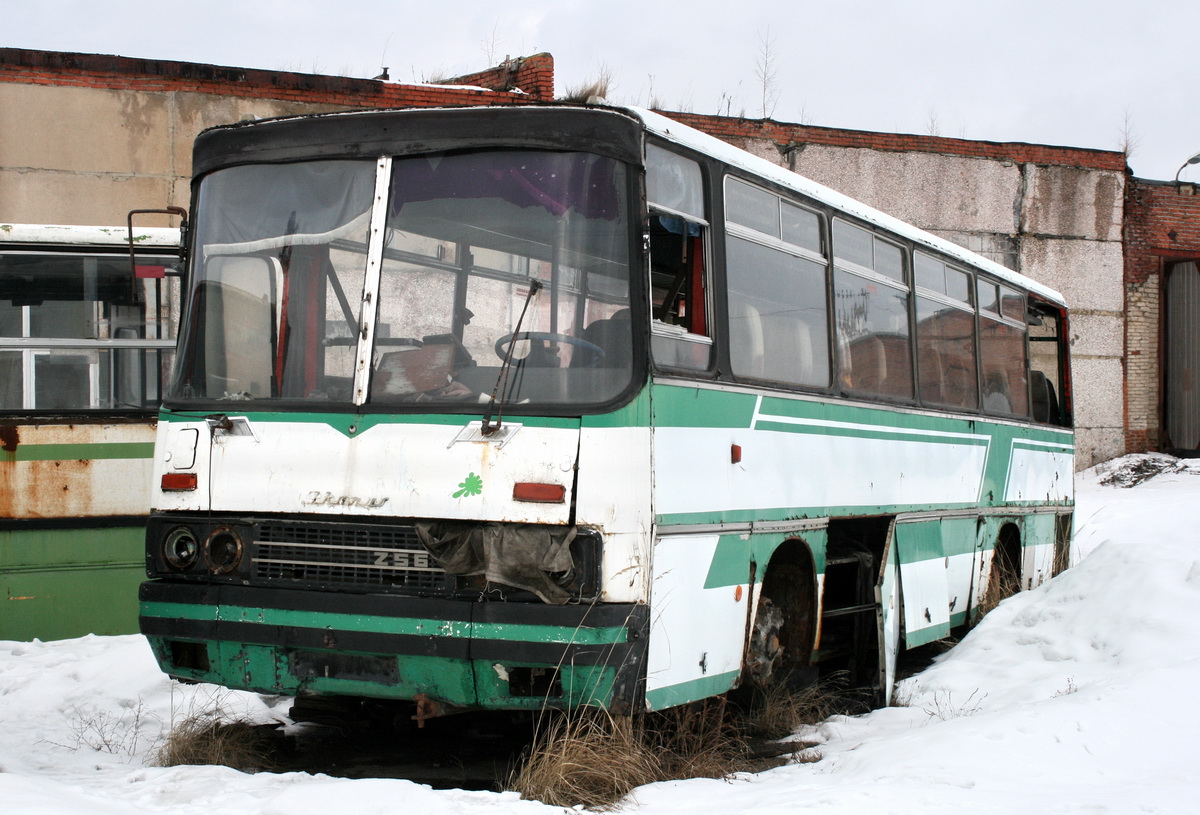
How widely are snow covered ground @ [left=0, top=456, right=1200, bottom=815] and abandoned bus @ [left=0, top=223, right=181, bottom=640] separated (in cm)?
41

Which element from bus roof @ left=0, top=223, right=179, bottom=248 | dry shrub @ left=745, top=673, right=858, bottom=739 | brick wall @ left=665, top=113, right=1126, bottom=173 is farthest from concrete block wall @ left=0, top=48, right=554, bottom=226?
dry shrub @ left=745, top=673, right=858, bottom=739

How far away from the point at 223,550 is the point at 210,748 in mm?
950

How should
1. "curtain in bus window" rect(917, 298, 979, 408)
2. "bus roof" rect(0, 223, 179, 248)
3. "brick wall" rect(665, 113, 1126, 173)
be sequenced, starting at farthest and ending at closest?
"brick wall" rect(665, 113, 1126, 173) < "bus roof" rect(0, 223, 179, 248) < "curtain in bus window" rect(917, 298, 979, 408)

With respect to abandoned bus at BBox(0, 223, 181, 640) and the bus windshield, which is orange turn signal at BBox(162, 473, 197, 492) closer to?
the bus windshield

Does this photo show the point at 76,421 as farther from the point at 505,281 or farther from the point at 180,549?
the point at 505,281

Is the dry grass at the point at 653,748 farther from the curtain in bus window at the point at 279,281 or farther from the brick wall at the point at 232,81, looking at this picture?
the brick wall at the point at 232,81

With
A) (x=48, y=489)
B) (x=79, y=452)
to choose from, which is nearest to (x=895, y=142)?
(x=79, y=452)

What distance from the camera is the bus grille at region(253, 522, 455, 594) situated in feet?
17.5

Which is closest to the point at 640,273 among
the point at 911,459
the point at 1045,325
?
the point at 911,459

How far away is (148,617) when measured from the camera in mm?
5777

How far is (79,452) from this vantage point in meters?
8.96

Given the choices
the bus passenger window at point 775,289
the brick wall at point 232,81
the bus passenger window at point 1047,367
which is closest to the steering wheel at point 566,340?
the bus passenger window at point 775,289

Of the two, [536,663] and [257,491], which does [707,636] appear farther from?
[257,491]

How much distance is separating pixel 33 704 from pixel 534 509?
156 inches
